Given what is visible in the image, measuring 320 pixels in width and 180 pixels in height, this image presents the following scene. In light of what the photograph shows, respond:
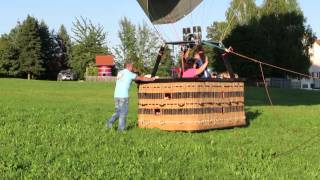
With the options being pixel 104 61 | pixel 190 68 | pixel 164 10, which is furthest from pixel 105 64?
pixel 190 68

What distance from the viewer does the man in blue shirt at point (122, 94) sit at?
11.5 m

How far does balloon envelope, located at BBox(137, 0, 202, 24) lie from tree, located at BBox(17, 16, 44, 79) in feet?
214

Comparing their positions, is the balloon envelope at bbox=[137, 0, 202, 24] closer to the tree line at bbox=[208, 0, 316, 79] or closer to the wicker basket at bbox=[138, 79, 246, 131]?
the wicker basket at bbox=[138, 79, 246, 131]

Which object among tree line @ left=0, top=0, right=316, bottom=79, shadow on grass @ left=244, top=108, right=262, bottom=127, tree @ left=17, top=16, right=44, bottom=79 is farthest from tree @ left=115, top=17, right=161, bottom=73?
shadow on grass @ left=244, top=108, right=262, bottom=127

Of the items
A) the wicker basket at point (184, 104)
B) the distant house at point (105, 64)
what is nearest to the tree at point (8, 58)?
the distant house at point (105, 64)

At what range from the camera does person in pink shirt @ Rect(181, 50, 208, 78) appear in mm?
12422

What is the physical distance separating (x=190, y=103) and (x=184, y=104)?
0.11 metres

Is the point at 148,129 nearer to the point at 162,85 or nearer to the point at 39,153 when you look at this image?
the point at 162,85

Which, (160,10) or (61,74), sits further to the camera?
(61,74)

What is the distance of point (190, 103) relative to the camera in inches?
456

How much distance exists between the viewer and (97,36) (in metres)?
78.3

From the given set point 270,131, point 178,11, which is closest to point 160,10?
point 178,11

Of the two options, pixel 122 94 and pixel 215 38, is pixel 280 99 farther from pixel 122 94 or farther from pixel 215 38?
pixel 215 38

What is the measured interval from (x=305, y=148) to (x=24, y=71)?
72.4 m
